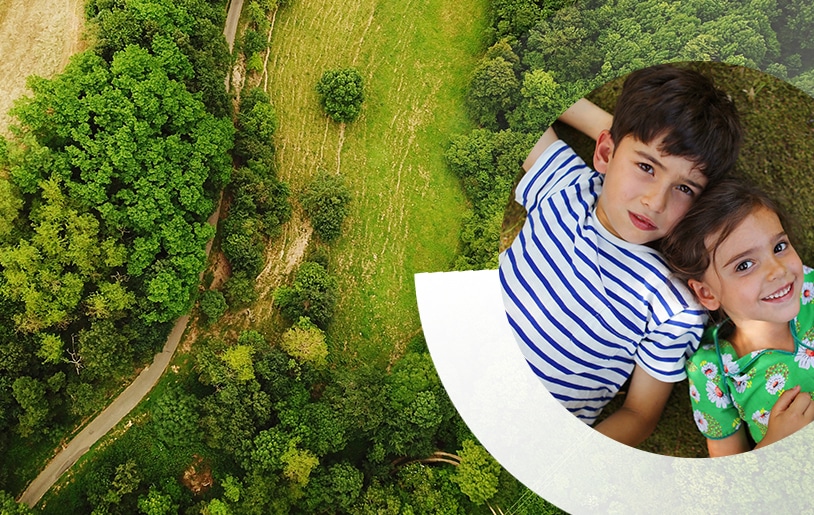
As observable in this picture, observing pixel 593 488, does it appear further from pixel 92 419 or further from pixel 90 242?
pixel 92 419

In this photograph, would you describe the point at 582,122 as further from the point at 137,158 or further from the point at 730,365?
the point at 137,158

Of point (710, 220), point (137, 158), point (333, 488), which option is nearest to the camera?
point (710, 220)

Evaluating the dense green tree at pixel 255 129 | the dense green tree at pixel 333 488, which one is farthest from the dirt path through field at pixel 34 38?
the dense green tree at pixel 333 488

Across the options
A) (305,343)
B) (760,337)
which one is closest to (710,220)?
(760,337)

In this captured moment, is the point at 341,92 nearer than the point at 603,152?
No

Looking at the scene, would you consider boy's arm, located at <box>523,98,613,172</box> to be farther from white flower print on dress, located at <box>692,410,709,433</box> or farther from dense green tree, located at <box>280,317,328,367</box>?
dense green tree, located at <box>280,317,328,367</box>

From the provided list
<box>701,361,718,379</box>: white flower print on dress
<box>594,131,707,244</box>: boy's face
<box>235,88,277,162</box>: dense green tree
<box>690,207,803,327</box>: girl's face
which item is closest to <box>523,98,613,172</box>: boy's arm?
<box>594,131,707,244</box>: boy's face

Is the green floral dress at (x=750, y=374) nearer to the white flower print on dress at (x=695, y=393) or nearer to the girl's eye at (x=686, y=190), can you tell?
the white flower print on dress at (x=695, y=393)
